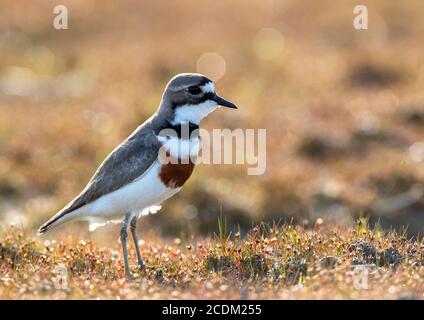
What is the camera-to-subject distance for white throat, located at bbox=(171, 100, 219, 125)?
895 cm

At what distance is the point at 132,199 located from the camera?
877cm

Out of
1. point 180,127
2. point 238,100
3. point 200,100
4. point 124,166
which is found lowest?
point 238,100

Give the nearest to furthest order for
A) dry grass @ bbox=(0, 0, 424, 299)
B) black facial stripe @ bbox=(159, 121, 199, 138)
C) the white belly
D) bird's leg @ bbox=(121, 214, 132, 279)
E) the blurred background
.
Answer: dry grass @ bbox=(0, 0, 424, 299) → bird's leg @ bbox=(121, 214, 132, 279) → the white belly → black facial stripe @ bbox=(159, 121, 199, 138) → the blurred background

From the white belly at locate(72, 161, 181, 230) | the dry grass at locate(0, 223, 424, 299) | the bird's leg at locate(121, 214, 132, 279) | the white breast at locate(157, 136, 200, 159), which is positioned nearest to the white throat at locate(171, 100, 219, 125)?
the white breast at locate(157, 136, 200, 159)

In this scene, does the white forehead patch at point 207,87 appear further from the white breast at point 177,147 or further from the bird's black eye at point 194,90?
the white breast at point 177,147

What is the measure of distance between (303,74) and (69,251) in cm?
1374

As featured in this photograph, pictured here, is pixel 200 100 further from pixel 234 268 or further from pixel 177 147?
pixel 234 268

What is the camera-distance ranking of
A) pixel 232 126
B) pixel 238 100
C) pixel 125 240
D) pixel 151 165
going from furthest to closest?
pixel 238 100
pixel 232 126
pixel 125 240
pixel 151 165

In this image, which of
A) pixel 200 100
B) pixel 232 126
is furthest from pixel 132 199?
pixel 232 126

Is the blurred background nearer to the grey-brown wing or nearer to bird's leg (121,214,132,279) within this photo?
bird's leg (121,214,132,279)

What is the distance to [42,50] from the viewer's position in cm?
2511

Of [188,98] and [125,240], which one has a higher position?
[188,98]

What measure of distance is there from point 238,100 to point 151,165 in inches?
440

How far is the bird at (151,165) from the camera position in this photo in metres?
8.70
